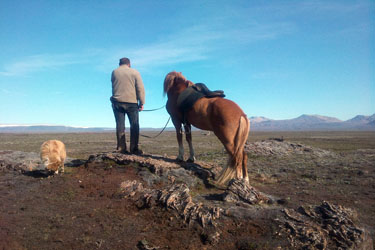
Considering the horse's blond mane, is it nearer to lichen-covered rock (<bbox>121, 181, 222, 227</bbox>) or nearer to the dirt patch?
the dirt patch

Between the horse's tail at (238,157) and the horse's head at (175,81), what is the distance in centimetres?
229

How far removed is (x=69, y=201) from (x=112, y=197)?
88 cm

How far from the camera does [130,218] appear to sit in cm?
492

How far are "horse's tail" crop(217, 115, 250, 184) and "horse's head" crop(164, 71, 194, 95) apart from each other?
2291mm

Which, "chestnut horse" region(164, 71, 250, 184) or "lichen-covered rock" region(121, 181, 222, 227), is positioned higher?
"chestnut horse" region(164, 71, 250, 184)

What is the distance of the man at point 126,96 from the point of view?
8.07 m

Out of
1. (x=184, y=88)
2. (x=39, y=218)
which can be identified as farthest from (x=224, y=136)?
(x=39, y=218)

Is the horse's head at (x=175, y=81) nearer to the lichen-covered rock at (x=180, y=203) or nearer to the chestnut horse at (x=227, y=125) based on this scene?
the chestnut horse at (x=227, y=125)

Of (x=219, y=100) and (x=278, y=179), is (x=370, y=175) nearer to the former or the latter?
(x=278, y=179)

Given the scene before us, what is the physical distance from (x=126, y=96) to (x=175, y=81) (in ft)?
5.04

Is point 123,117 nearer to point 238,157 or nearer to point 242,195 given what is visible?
point 238,157

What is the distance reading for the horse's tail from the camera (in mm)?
6476

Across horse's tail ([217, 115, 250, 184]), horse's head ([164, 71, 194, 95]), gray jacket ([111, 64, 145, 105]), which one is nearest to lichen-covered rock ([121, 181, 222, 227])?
horse's tail ([217, 115, 250, 184])

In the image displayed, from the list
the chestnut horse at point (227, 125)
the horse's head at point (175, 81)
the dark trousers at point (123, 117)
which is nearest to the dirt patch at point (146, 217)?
the chestnut horse at point (227, 125)
